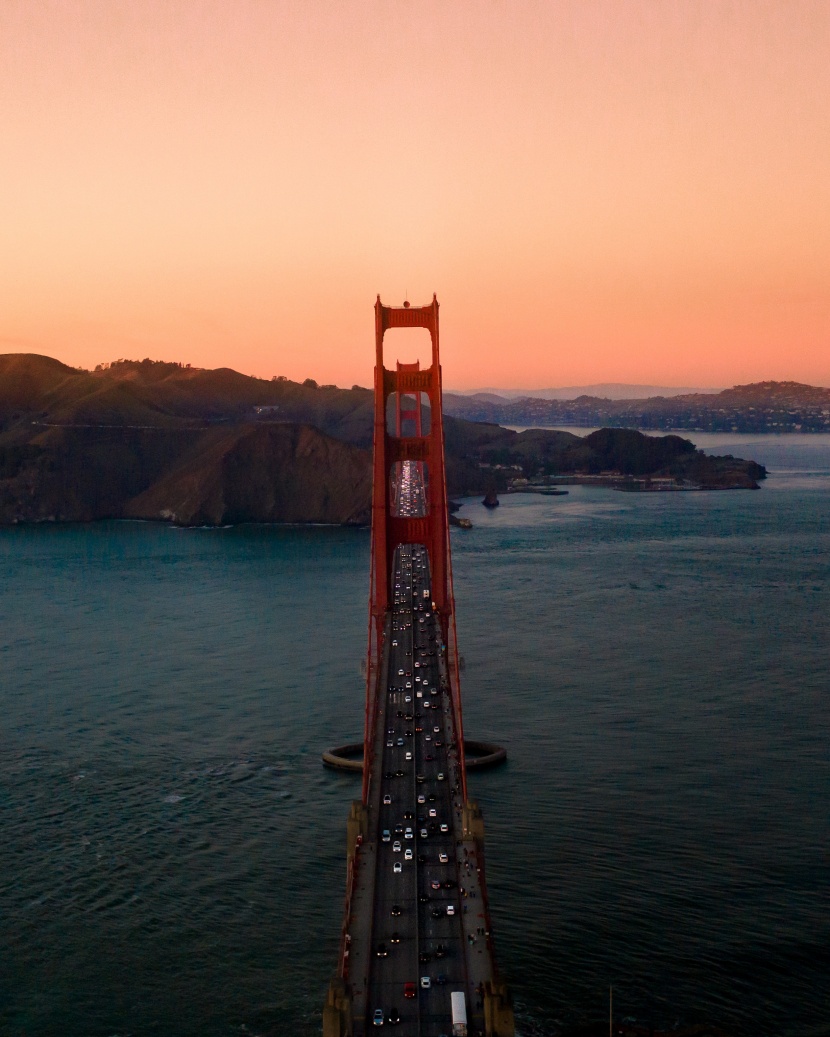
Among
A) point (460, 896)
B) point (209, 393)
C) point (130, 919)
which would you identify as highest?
point (209, 393)

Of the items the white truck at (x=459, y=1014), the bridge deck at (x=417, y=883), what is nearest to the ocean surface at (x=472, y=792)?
the bridge deck at (x=417, y=883)

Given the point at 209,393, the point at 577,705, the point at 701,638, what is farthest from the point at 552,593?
the point at 209,393

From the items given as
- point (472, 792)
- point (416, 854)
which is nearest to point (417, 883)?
point (416, 854)

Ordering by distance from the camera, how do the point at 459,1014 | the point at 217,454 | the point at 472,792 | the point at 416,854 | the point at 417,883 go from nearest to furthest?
the point at 459,1014 → the point at 417,883 → the point at 416,854 → the point at 472,792 → the point at 217,454

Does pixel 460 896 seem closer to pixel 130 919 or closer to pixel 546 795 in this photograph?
pixel 130 919

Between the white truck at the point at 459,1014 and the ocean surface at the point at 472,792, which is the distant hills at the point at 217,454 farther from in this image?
the white truck at the point at 459,1014

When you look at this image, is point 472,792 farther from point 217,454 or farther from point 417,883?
point 217,454

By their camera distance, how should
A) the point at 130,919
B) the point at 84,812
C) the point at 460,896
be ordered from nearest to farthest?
1. the point at 460,896
2. the point at 130,919
3. the point at 84,812

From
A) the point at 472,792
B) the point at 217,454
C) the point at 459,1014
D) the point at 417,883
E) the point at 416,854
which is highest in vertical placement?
the point at 217,454
